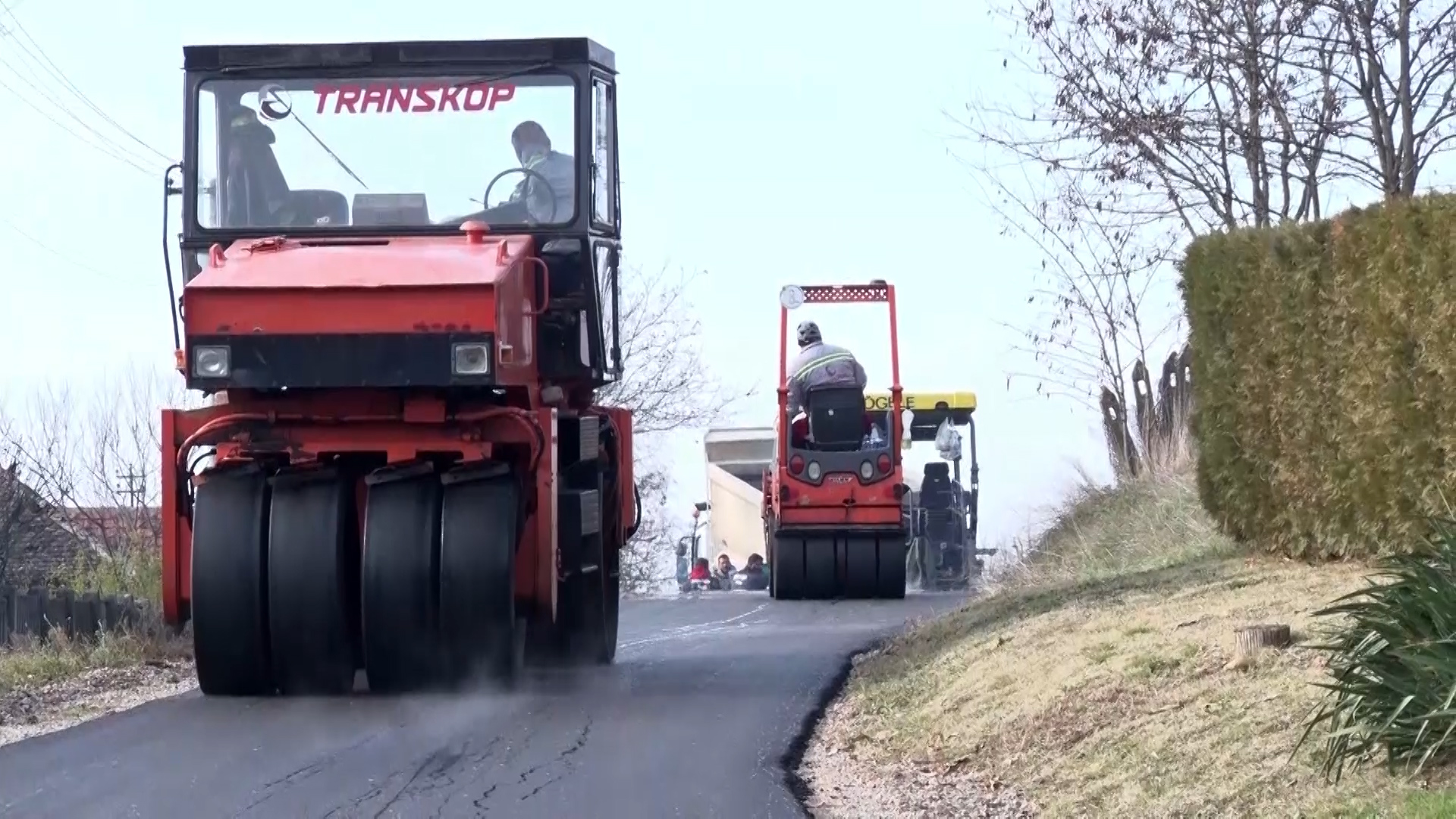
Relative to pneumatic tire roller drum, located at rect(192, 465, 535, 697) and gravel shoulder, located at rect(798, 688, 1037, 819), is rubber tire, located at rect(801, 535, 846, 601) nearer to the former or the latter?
pneumatic tire roller drum, located at rect(192, 465, 535, 697)

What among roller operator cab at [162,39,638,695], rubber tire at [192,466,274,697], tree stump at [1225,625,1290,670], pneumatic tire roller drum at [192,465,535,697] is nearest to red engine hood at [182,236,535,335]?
roller operator cab at [162,39,638,695]

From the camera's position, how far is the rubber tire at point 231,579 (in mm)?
10391

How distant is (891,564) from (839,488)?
89 centimetres

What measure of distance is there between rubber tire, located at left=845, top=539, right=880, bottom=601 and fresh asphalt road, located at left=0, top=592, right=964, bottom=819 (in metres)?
6.85

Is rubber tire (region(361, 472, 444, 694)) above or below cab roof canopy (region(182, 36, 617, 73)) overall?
below

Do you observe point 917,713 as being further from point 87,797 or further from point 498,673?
point 87,797

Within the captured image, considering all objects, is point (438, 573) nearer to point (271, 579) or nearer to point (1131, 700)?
point (271, 579)

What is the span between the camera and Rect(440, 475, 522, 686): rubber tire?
10.2 m

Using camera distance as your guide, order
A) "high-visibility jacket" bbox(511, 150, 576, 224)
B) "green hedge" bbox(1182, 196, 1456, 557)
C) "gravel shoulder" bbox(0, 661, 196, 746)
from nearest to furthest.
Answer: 1. "green hedge" bbox(1182, 196, 1456, 557)
2. "gravel shoulder" bbox(0, 661, 196, 746)
3. "high-visibility jacket" bbox(511, 150, 576, 224)

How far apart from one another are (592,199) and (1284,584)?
14.3ft

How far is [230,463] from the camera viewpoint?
10.6 metres

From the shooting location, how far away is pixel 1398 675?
6.63m

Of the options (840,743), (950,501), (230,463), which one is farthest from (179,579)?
(950,501)

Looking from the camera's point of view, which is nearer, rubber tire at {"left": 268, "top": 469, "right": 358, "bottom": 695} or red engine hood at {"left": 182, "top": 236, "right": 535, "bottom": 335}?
red engine hood at {"left": 182, "top": 236, "right": 535, "bottom": 335}
